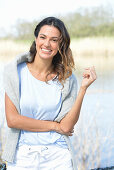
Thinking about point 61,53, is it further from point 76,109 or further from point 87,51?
point 87,51

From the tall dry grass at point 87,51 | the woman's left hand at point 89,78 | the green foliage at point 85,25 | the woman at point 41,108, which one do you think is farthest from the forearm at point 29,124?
the green foliage at point 85,25

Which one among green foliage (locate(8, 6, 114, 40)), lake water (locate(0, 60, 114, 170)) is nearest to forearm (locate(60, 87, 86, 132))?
lake water (locate(0, 60, 114, 170))

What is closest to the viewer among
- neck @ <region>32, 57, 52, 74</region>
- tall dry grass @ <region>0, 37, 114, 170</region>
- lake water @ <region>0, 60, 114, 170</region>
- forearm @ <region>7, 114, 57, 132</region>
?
forearm @ <region>7, 114, 57, 132</region>

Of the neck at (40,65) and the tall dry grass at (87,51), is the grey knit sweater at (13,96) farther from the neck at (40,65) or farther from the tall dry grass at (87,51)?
the tall dry grass at (87,51)

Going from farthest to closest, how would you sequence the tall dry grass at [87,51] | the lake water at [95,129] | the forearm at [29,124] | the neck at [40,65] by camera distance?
1. the tall dry grass at [87,51]
2. the lake water at [95,129]
3. the neck at [40,65]
4. the forearm at [29,124]

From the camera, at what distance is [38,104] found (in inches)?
81.5

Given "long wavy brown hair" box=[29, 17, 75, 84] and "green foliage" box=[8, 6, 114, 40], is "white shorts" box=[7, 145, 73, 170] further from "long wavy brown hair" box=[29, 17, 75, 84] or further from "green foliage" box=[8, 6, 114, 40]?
"green foliage" box=[8, 6, 114, 40]

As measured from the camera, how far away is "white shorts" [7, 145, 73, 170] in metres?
2.05

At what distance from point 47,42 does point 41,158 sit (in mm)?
592

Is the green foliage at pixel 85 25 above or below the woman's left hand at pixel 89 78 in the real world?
below

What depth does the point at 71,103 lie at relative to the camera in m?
2.19

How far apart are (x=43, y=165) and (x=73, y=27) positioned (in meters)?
11.0

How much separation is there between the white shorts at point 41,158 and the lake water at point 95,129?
1.76m

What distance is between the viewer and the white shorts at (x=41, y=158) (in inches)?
80.6
